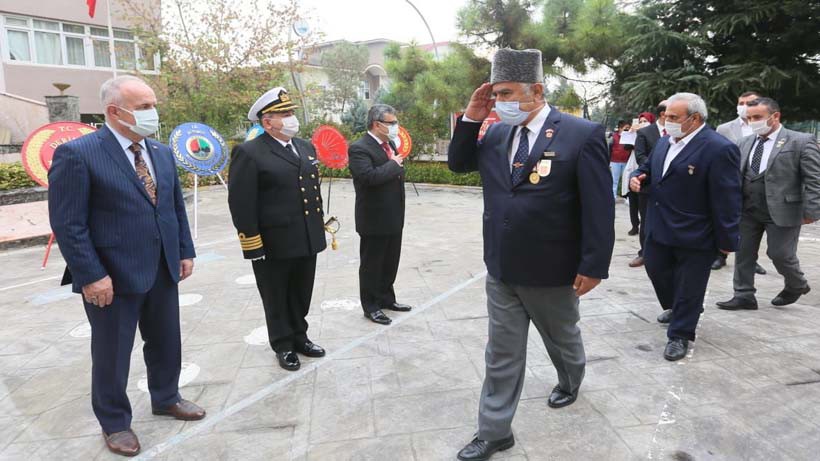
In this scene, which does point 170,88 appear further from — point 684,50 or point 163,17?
→ point 684,50

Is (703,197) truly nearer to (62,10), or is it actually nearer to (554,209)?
(554,209)

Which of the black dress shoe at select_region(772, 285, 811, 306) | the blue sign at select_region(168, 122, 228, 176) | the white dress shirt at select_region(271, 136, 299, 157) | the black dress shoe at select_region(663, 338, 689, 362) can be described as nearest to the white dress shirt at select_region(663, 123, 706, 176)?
the black dress shoe at select_region(663, 338, 689, 362)

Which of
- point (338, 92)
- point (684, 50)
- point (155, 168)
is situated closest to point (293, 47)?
point (684, 50)

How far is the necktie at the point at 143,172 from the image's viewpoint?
2.56 meters

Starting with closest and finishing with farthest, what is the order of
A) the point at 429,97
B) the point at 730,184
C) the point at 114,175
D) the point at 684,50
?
the point at 114,175
the point at 730,184
the point at 684,50
the point at 429,97

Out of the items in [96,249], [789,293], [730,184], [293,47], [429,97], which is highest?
[293,47]

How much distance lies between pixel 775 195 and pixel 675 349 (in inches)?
64.6

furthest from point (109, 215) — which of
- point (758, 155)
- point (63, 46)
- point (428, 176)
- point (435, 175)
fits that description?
point (63, 46)

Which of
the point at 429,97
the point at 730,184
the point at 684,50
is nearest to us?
the point at 730,184

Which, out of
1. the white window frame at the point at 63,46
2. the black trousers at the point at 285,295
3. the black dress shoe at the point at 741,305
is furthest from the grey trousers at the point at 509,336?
the white window frame at the point at 63,46

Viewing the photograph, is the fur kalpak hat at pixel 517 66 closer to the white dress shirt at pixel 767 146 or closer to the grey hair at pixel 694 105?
the grey hair at pixel 694 105

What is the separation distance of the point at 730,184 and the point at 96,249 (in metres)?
3.53

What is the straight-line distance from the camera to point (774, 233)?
421 cm

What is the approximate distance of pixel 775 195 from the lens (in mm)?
4109
